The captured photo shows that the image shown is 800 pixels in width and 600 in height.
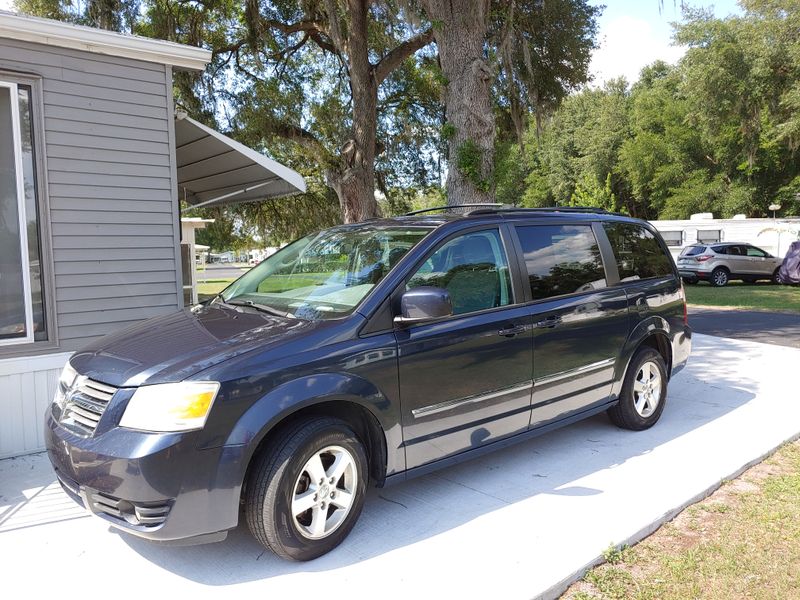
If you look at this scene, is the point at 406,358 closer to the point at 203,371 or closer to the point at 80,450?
the point at 203,371

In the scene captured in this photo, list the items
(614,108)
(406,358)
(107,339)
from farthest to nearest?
(614,108)
(107,339)
(406,358)

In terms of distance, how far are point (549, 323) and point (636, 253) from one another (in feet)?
5.07

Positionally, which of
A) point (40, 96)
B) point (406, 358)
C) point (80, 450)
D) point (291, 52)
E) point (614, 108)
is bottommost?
point (80, 450)

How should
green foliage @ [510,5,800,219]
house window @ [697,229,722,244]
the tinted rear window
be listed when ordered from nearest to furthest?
the tinted rear window
green foliage @ [510,5,800,219]
house window @ [697,229,722,244]

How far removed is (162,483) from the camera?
2.64m

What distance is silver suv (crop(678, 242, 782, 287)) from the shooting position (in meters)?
20.7

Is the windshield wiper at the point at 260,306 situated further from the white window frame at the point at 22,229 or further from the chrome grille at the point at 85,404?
the white window frame at the point at 22,229

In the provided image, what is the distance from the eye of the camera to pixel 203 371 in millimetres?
2779

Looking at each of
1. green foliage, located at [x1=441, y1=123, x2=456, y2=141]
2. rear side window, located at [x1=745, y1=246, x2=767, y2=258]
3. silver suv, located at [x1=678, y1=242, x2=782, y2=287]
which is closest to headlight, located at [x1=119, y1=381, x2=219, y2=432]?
green foliage, located at [x1=441, y1=123, x2=456, y2=141]

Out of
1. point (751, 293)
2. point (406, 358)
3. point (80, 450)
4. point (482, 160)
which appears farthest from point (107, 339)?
point (751, 293)

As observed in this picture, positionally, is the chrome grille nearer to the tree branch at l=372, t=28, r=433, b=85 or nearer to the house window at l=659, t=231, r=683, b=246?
the tree branch at l=372, t=28, r=433, b=85

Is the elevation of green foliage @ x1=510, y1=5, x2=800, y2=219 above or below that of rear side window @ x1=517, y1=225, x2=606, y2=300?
above

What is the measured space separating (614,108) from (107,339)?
164ft

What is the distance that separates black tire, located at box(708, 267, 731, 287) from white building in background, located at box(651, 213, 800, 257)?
3.23 metres
